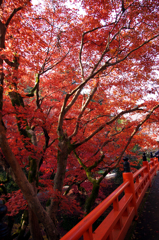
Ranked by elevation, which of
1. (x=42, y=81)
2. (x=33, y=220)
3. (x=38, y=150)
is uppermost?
(x=42, y=81)

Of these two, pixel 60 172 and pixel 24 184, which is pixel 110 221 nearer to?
pixel 24 184

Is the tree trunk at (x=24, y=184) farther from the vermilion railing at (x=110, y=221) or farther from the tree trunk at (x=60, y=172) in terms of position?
the vermilion railing at (x=110, y=221)

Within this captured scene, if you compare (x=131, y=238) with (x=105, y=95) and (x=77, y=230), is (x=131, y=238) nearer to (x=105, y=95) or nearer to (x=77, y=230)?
(x=77, y=230)

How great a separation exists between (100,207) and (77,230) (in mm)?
758

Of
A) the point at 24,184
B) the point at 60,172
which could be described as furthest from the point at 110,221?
the point at 60,172

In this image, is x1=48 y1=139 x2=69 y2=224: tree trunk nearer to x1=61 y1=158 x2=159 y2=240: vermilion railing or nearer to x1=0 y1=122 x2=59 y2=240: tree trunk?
x1=0 y1=122 x2=59 y2=240: tree trunk

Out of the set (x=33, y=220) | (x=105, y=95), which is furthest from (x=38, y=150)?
(x=105, y=95)

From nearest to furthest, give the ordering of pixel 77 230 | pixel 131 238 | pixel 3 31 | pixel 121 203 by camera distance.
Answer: pixel 77 230 → pixel 131 238 → pixel 121 203 → pixel 3 31

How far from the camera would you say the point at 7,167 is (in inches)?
240

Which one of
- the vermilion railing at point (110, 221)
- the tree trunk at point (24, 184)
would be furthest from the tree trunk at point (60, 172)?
the vermilion railing at point (110, 221)

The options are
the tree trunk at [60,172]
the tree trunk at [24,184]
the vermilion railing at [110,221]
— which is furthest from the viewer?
the tree trunk at [60,172]

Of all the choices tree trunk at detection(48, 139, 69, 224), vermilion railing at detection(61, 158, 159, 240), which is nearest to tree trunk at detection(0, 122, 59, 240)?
tree trunk at detection(48, 139, 69, 224)

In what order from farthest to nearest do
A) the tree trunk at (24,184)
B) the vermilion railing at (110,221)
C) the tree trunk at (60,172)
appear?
the tree trunk at (60,172)
the tree trunk at (24,184)
the vermilion railing at (110,221)

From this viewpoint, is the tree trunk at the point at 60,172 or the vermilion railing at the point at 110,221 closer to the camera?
the vermilion railing at the point at 110,221
